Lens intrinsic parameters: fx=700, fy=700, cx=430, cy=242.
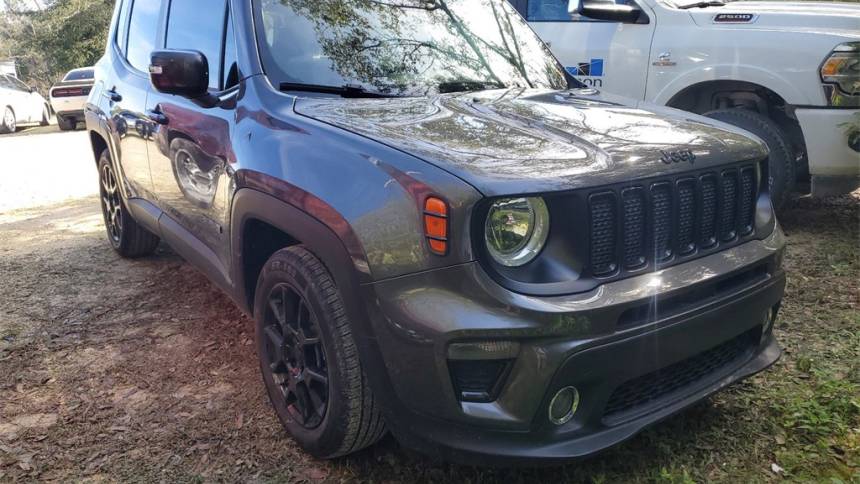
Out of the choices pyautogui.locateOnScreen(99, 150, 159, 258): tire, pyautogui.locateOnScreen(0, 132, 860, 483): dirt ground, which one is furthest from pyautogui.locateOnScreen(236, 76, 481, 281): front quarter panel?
pyautogui.locateOnScreen(99, 150, 159, 258): tire

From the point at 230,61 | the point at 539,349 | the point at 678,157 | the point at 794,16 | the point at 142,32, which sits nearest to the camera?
the point at 539,349

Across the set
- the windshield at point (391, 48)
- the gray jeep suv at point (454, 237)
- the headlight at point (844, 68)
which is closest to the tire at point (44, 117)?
the gray jeep suv at point (454, 237)

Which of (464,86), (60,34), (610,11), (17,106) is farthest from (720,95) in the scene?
(60,34)

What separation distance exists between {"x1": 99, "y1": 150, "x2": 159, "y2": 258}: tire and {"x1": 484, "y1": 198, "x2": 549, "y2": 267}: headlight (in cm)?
348

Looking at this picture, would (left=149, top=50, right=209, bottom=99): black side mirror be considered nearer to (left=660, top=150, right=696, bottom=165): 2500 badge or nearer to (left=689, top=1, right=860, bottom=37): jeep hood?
(left=660, top=150, right=696, bottom=165): 2500 badge

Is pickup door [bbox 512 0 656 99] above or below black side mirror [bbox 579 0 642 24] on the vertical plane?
below

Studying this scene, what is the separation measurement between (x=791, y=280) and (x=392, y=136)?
2.92 meters

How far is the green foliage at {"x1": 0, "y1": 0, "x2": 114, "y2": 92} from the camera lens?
88.3ft

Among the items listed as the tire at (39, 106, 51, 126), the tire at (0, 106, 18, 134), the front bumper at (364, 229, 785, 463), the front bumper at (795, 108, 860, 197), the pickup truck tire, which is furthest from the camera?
the tire at (39, 106, 51, 126)

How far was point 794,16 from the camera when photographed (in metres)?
4.58

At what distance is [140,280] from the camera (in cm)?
463

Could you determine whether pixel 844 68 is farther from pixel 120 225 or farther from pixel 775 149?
pixel 120 225

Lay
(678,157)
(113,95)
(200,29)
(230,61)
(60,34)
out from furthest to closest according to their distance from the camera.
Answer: (60,34) → (113,95) → (200,29) → (230,61) → (678,157)

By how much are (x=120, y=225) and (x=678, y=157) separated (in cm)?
403
